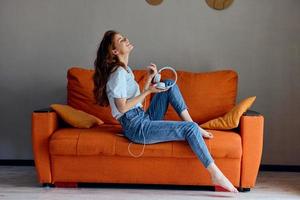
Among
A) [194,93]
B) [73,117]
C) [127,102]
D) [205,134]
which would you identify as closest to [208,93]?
[194,93]

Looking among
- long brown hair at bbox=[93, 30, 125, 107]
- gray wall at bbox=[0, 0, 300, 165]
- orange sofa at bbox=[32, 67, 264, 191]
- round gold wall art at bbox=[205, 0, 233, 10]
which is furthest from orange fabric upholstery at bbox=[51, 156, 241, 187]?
round gold wall art at bbox=[205, 0, 233, 10]

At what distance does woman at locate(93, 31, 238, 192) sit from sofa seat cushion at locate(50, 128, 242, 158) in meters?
0.06

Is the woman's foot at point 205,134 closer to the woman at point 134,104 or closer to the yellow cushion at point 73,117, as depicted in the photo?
the woman at point 134,104

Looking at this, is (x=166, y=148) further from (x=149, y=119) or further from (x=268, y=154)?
(x=268, y=154)

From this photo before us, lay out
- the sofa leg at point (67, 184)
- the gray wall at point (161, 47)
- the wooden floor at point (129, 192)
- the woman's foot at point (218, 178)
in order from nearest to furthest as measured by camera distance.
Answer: the woman's foot at point (218, 178) < the wooden floor at point (129, 192) < the sofa leg at point (67, 184) < the gray wall at point (161, 47)

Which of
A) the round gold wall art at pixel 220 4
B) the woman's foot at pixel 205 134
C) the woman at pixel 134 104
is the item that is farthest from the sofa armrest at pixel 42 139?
the round gold wall art at pixel 220 4

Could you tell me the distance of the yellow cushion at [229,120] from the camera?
3.46 metres

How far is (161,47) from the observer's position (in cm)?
438

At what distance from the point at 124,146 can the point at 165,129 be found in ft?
1.08

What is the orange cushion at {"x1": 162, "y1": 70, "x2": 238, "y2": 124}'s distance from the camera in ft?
12.7

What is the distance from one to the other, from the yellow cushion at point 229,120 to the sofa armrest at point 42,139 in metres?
1.21

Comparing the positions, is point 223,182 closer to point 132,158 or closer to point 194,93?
point 132,158

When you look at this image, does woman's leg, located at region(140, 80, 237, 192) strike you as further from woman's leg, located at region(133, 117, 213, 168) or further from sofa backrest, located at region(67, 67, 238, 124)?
sofa backrest, located at region(67, 67, 238, 124)

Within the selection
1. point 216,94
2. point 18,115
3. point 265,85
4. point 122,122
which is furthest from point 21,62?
point 265,85
